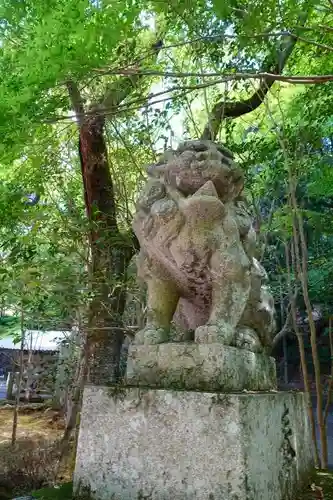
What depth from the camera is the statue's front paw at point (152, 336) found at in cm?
211

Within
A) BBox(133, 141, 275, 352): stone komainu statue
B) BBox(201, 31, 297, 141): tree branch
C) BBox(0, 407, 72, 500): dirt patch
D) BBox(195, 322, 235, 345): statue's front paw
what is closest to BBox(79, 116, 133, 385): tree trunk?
BBox(201, 31, 297, 141): tree branch

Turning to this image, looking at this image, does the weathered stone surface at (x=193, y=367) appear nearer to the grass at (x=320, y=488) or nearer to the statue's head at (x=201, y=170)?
the grass at (x=320, y=488)

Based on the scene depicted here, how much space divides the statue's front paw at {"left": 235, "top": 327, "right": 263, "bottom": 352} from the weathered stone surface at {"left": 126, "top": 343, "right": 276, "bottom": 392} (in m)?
0.04

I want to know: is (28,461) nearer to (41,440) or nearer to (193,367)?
(41,440)

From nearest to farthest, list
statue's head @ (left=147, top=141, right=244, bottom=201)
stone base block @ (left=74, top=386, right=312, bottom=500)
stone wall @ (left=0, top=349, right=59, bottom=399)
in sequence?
stone base block @ (left=74, top=386, right=312, bottom=500)
statue's head @ (left=147, top=141, right=244, bottom=201)
stone wall @ (left=0, top=349, right=59, bottom=399)

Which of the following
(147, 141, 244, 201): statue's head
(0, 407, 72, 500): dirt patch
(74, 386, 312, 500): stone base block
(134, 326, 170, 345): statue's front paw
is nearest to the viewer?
(74, 386, 312, 500): stone base block

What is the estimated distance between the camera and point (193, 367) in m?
1.92

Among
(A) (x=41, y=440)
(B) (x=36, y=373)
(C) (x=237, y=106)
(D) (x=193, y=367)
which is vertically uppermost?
(C) (x=237, y=106)

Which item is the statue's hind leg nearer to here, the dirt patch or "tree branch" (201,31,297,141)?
"tree branch" (201,31,297,141)

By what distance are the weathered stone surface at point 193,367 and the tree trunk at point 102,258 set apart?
242 centimetres

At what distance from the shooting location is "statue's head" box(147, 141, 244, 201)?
2240 millimetres

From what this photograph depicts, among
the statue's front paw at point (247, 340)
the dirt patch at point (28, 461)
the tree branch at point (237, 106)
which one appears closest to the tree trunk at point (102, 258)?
the tree branch at point (237, 106)

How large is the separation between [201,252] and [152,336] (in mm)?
448

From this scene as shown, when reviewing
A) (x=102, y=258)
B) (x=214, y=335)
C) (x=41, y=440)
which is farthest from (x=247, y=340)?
(x=41, y=440)
